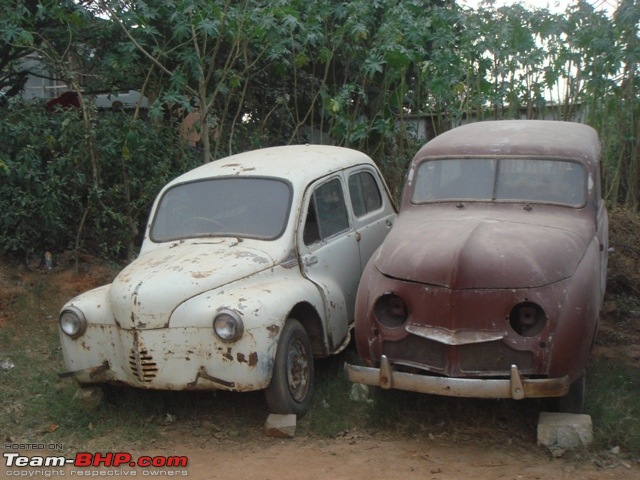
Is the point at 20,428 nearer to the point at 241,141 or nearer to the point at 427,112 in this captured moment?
the point at 241,141

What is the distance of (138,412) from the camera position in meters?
5.92

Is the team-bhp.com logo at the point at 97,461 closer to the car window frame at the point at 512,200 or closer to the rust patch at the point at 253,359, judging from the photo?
the rust patch at the point at 253,359

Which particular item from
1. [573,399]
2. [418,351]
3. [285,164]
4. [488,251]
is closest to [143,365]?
[418,351]

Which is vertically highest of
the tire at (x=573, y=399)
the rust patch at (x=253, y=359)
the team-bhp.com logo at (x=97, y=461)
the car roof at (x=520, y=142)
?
the car roof at (x=520, y=142)

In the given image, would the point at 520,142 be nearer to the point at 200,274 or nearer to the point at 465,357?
the point at 465,357

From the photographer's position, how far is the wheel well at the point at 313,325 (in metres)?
5.94

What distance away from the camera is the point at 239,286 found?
18.3ft

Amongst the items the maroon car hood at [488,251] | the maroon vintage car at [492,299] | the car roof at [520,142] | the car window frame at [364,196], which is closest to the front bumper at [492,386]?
the maroon vintage car at [492,299]

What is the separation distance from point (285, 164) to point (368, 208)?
1.10 metres

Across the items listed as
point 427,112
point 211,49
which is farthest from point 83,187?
point 427,112

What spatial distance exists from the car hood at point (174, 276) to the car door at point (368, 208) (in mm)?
1357

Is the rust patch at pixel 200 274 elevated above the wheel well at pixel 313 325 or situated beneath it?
elevated above

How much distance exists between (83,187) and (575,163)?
5.55 meters

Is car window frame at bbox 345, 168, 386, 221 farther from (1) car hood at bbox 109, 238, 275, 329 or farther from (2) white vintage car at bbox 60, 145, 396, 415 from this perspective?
(1) car hood at bbox 109, 238, 275, 329
